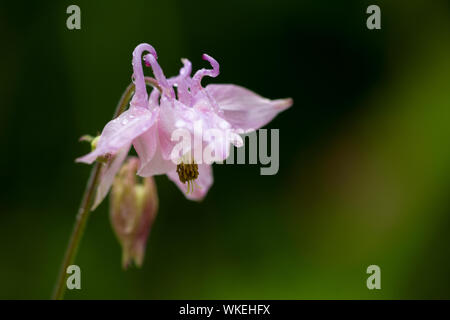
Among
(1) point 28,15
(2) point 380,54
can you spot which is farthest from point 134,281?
(2) point 380,54

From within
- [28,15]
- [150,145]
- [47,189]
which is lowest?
[47,189]

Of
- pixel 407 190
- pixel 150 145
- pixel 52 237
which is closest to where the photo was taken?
pixel 150 145

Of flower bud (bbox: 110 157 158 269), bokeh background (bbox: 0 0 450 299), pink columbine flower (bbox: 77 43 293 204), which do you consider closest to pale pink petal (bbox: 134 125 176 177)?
pink columbine flower (bbox: 77 43 293 204)

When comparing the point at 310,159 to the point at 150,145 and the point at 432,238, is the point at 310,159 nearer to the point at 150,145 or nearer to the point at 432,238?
the point at 432,238

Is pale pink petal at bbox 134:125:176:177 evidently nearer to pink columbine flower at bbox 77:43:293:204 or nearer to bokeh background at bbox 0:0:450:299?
pink columbine flower at bbox 77:43:293:204

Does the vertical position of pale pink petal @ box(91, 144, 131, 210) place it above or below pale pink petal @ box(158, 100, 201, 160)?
below

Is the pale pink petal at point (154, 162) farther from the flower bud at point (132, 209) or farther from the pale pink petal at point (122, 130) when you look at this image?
the flower bud at point (132, 209)

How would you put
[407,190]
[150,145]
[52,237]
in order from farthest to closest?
[407,190], [52,237], [150,145]
